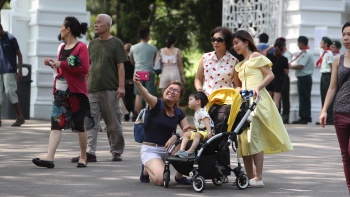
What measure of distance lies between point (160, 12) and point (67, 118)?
21.5 meters

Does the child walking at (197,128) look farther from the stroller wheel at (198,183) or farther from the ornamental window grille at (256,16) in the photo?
the ornamental window grille at (256,16)

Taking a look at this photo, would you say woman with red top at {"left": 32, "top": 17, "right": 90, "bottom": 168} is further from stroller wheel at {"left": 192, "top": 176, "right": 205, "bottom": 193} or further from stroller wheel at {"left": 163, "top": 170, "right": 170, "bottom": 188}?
stroller wheel at {"left": 192, "top": 176, "right": 205, "bottom": 193}

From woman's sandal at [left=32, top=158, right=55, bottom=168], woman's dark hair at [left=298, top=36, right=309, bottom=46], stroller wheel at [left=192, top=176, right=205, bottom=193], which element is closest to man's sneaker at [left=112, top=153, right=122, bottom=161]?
woman's sandal at [left=32, top=158, right=55, bottom=168]

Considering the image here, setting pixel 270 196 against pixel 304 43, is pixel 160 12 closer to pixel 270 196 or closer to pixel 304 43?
pixel 304 43

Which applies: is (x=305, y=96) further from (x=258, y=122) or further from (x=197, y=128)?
(x=197, y=128)

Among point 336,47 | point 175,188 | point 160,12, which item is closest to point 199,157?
point 175,188

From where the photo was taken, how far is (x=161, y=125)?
11.1 meters

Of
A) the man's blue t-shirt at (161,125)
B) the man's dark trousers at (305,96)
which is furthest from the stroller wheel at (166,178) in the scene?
the man's dark trousers at (305,96)

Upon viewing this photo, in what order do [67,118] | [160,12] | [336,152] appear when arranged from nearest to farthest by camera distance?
[67,118] → [336,152] → [160,12]

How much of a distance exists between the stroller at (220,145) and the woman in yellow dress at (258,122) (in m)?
0.15

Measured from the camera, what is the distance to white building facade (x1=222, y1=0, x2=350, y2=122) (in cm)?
2314

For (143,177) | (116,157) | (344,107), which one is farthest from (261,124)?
(116,157)

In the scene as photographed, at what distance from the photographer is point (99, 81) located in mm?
13312

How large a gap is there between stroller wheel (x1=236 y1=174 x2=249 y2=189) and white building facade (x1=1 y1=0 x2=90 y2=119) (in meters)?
11.1
